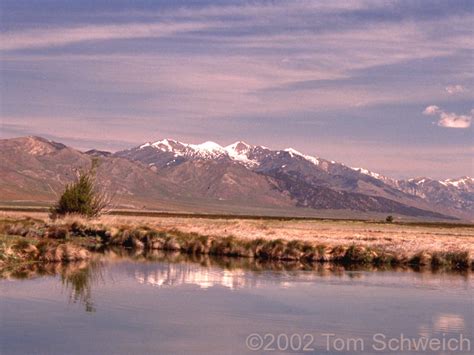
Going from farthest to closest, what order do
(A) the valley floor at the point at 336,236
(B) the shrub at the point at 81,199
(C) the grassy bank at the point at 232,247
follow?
(B) the shrub at the point at 81,199
(A) the valley floor at the point at 336,236
(C) the grassy bank at the point at 232,247

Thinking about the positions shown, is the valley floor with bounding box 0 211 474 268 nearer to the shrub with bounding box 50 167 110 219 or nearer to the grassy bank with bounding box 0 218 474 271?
the grassy bank with bounding box 0 218 474 271

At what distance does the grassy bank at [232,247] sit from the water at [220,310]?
609 cm

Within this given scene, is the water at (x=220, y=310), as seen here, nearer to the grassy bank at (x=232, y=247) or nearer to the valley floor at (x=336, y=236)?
the grassy bank at (x=232, y=247)

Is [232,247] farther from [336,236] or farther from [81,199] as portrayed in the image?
[81,199]

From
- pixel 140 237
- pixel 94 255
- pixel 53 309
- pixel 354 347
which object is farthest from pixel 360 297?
pixel 140 237

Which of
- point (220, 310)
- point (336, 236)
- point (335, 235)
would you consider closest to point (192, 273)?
point (220, 310)

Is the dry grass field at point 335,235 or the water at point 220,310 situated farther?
the dry grass field at point 335,235

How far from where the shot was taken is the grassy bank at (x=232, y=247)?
41.7 meters

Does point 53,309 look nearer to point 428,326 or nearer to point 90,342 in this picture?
point 90,342

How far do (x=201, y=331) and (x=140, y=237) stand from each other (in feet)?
96.5

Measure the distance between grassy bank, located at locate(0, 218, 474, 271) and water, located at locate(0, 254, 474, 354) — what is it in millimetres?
6095

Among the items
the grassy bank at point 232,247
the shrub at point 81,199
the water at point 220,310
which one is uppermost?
the shrub at point 81,199

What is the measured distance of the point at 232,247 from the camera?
148ft

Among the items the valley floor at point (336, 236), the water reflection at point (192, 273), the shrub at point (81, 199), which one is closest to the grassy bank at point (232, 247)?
the valley floor at point (336, 236)
